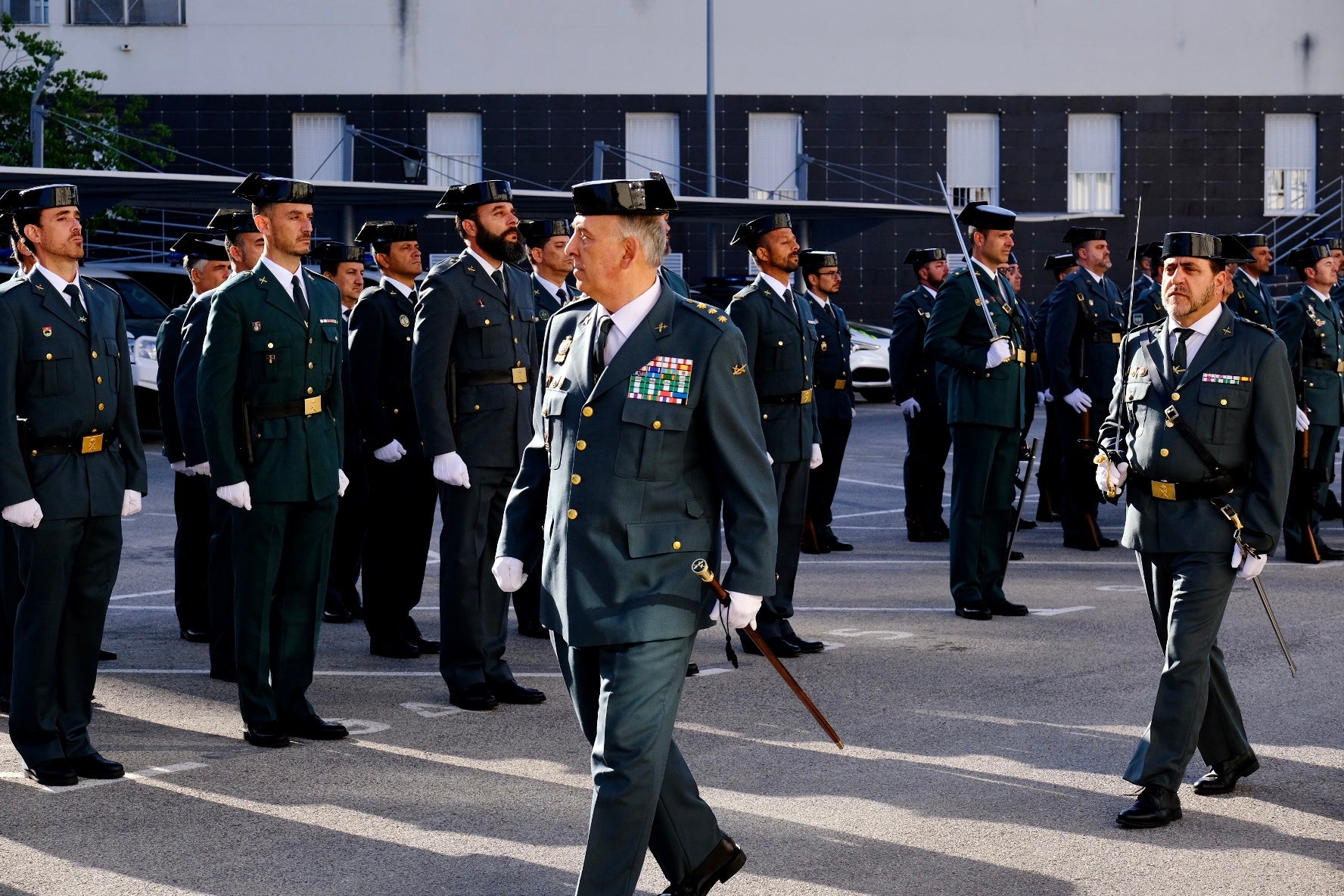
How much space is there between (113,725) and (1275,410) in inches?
183

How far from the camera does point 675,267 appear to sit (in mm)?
36625

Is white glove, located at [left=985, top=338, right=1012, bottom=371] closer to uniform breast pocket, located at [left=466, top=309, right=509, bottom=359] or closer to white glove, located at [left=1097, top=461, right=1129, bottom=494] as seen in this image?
uniform breast pocket, located at [left=466, top=309, right=509, bottom=359]

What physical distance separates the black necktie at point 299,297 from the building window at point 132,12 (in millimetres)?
32331

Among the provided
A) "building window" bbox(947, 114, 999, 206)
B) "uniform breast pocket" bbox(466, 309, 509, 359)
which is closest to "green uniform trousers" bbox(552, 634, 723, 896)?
"uniform breast pocket" bbox(466, 309, 509, 359)

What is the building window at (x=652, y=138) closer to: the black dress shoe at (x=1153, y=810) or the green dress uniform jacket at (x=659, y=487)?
the black dress shoe at (x=1153, y=810)

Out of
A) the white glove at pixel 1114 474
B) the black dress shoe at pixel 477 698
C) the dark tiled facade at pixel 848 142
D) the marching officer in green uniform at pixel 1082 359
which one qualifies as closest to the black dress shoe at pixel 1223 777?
the white glove at pixel 1114 474

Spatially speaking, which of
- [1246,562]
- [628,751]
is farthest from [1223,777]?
[628,751]

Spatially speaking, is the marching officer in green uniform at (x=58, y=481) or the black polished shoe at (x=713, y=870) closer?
the black polished shoe at (x=713, y=870)

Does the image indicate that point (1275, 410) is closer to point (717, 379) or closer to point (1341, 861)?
point (1341, 861)

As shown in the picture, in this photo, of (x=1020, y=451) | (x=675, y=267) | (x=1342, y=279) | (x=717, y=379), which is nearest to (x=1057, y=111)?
(x=675, y=267)

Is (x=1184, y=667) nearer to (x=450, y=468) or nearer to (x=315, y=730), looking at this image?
(x=450, y=468)

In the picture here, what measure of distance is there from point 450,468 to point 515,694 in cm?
102

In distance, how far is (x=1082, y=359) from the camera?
12.7 metres

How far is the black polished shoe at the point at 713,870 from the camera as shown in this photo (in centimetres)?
488
